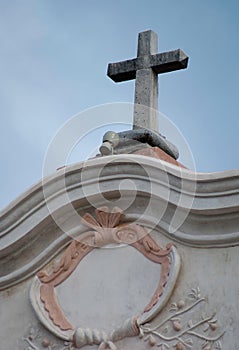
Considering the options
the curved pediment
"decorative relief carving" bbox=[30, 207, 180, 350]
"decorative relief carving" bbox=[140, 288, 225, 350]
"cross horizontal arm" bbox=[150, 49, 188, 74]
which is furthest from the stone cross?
"decorative relief carving" bbox=[140, 288, 225, 350]

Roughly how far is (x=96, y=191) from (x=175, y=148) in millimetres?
933

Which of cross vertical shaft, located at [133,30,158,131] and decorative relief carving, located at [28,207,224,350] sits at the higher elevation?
cross vertical shaft, located at [133,30,158,131]

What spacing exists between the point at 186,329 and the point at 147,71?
248 cm

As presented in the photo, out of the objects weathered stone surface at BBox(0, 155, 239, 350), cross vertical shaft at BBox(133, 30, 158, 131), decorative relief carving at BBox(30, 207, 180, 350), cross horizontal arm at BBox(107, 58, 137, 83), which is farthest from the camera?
cross horizontal arm at BBox(107, 58, 137, 83)

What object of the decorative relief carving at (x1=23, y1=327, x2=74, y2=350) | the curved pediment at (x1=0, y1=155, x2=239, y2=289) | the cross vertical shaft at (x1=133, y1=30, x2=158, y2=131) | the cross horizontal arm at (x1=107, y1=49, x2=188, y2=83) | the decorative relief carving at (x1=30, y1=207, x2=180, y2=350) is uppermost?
the cross horizontal arm at (x1=107, y1=49, x2=188, y2=83)

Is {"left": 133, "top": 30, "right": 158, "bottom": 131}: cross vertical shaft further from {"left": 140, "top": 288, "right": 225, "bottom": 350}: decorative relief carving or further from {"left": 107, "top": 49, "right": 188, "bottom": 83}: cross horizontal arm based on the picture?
{"left": 140, "top": 288, "right": 225, "bottom": 350}: decorative relief carving

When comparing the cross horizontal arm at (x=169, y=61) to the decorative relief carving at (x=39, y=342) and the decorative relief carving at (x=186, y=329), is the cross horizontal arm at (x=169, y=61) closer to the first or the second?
the decorative relief carving at (x=186, y=329)

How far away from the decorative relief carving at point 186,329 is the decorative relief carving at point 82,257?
92 millimetres

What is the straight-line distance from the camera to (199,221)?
665cm

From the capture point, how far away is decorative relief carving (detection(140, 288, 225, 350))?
6273 mm

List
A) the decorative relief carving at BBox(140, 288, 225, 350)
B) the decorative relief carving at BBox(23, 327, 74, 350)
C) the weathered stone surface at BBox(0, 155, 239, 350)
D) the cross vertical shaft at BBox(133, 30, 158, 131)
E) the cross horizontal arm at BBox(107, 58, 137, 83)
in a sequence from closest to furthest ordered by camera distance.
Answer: the decorative relief carving at BBox(140, 288, 225, 350), the weathered stone surface at BBox(0, 155, 239, 350), the decorative relief carving at BBox(23, 327, 74, 350), the cross vertical shaft at BBox(133, 30, 158, 131), the cross horizontal arm at BBox(107, 58, 137, 83)

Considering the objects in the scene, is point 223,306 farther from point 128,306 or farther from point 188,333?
point 128,306

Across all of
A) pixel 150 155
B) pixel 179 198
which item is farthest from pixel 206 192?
pixel 150 155

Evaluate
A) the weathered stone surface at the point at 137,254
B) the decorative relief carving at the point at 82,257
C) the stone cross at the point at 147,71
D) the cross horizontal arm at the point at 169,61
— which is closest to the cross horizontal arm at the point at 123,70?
the stone cross at the point at 147,71
